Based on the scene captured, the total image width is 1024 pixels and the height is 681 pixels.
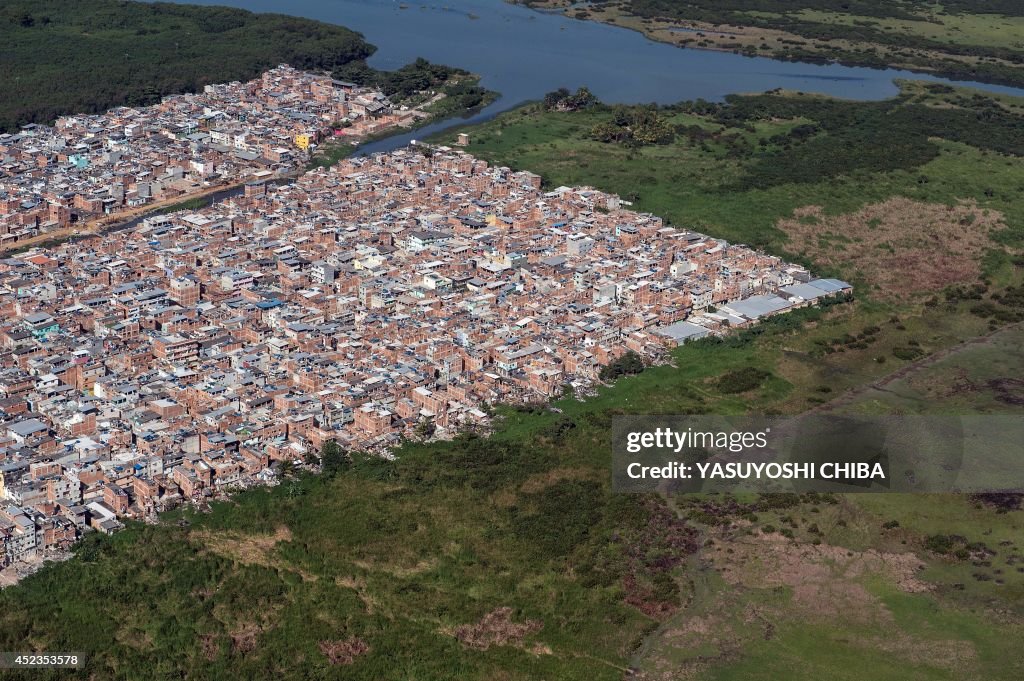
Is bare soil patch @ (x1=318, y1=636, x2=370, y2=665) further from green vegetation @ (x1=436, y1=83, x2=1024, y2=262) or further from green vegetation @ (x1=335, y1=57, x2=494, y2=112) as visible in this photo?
green vegetation @ (x1=335, y1=57, x2=494, y2=112)

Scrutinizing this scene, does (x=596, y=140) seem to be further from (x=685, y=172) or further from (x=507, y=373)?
(x=507, y=373)

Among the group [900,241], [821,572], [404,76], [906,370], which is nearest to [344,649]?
[821,572]

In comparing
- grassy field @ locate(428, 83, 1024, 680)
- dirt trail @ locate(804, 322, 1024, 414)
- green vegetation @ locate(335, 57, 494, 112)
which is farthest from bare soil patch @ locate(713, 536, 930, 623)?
green vegetation @ locate(335, 57, 494, 112)

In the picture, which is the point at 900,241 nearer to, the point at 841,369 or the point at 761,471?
the point at 841,369

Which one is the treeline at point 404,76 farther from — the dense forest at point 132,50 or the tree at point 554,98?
the tree at point 554,98

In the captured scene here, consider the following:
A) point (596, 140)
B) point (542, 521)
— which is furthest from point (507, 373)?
point (596, 140)

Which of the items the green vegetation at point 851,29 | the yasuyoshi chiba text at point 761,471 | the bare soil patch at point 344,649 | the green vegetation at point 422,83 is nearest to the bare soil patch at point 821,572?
the yasuyoshi chiba text at point 761,471
